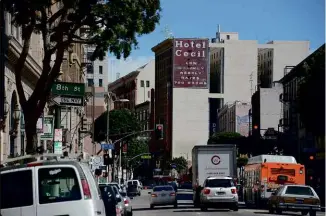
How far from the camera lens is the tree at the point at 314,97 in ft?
188

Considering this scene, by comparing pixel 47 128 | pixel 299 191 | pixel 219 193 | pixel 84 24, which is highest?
pixel 84 24

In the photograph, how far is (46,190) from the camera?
16938 millimetres

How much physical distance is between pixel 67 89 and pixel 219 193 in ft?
54.6

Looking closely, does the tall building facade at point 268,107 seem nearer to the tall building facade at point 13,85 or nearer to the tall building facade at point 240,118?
the tall building facade at point 240,118

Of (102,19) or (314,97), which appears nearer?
(102,19)

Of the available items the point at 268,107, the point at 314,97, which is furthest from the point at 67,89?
the point at 268,107

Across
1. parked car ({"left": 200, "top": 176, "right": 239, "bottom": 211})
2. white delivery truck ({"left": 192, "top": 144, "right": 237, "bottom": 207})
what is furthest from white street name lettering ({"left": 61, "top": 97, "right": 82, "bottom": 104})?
white delivery truck ({"left": 192, "top": 144, "right": 237, "bottom": 207})

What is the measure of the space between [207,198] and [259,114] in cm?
9230

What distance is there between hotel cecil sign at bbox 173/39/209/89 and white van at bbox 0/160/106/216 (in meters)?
174

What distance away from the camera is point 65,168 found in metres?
16.9

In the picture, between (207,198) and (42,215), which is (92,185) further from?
(207,198)

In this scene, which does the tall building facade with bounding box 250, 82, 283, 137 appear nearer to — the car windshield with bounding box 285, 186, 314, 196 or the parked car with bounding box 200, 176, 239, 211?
the parked car with bounding box 200, 176, 239, 211

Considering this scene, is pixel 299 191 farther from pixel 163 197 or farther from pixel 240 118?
pixel 240 118

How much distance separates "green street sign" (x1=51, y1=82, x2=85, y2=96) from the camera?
32062 mm
